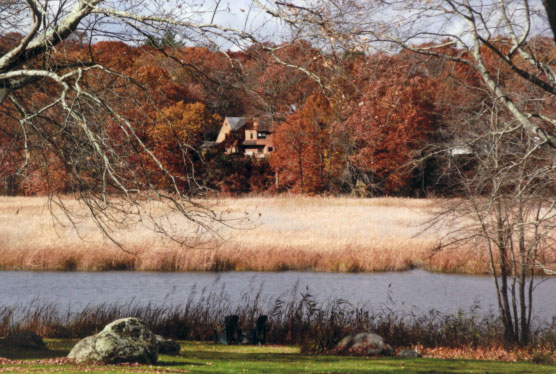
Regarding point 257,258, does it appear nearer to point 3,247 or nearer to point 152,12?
point 3,247

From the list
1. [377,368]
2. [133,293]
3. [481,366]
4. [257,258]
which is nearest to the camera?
[377,368]

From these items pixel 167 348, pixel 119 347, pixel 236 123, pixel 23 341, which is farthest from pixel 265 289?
pixel 236 123

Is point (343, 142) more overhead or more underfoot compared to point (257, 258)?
more overhead

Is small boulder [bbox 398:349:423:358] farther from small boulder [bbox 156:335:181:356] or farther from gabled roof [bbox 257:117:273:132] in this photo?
gabled roof [bbox 257:117:273:132]

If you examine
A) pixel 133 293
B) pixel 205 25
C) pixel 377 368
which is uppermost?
pixel 205 25

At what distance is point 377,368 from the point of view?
934cm

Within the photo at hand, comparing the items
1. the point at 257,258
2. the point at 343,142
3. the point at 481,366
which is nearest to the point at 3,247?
the point at 257,258

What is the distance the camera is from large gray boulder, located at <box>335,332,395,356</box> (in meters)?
11.4

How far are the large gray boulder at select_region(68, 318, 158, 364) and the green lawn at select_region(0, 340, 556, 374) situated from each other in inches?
12.9

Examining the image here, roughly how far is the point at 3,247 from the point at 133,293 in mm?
8516

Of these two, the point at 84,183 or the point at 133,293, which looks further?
the point at 133,293

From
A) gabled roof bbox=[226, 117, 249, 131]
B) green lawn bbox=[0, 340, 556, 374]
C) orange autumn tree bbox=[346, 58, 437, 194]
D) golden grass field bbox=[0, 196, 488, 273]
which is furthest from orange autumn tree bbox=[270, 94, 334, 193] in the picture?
green lawn bbox=[0, 340, 556, 374]

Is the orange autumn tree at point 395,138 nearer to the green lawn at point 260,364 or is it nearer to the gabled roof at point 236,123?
the gabled roof at point 236,123

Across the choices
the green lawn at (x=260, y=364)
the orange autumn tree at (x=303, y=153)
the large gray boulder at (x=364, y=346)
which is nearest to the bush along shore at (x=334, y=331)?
the large gray boulder at (x=364, y=346)
